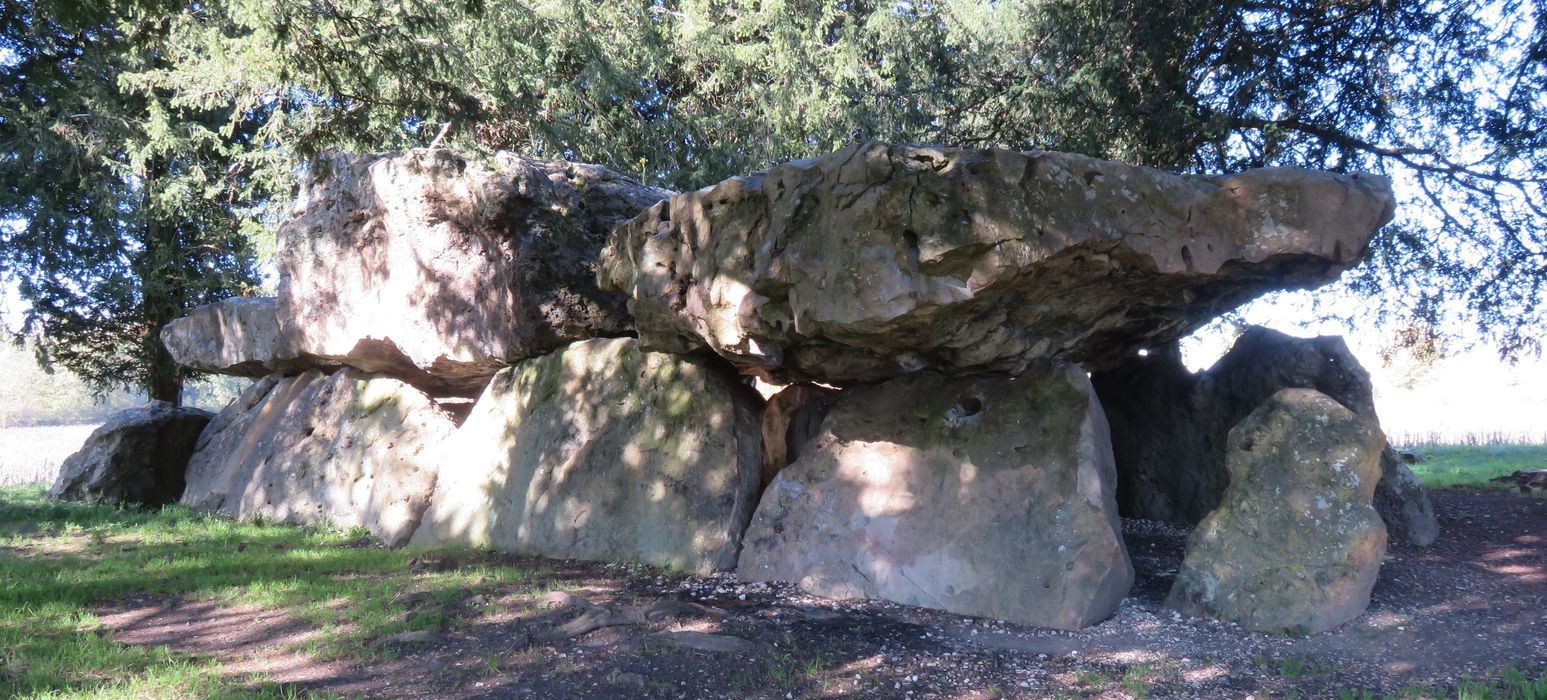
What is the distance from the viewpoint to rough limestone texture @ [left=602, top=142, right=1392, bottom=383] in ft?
16.8

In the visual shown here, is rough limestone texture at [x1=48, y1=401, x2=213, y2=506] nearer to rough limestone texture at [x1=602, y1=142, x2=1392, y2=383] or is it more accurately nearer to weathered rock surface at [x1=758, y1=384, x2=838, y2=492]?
weathered rock surface at [x1=758, y1=384, x2=838, y2=492]

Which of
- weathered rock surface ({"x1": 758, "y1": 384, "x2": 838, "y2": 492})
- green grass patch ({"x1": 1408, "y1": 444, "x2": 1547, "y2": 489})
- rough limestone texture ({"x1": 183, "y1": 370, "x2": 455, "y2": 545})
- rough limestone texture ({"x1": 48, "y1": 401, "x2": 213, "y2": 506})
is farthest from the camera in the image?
green grass patch ({"x1": 1408, "y1": 444, "x2": 1547, "y2": 489})

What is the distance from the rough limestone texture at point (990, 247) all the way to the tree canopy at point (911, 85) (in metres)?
2.58

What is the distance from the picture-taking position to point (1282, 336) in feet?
24.3

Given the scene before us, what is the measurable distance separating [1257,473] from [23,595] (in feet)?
24.3

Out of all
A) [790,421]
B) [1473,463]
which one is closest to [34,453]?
[790,421]

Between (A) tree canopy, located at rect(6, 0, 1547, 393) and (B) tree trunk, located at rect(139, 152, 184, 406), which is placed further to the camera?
(B) tree trunk, located at rect(139, 152, 184, 406)

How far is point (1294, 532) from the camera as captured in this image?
5074mm

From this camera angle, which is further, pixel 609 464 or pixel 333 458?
pixel 333 458

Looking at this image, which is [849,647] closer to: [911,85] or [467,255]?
[467,255]

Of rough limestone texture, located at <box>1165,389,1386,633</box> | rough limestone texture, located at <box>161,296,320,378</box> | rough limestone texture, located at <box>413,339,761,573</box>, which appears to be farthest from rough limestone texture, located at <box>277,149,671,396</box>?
rough limestone texture, located at <box>1165,389,1386,633</box>

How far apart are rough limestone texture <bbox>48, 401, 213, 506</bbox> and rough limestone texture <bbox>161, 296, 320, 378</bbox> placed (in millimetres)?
760

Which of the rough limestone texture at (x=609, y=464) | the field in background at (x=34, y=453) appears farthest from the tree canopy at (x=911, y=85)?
the field in background at (x=34, y=453)

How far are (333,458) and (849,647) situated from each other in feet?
→ 20.9
